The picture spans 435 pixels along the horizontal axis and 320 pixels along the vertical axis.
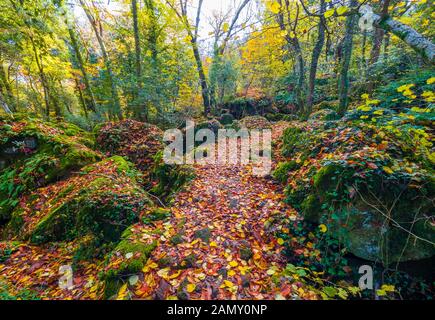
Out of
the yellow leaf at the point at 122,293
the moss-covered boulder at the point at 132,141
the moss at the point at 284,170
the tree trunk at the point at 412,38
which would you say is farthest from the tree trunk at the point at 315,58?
the yellow leaf at the point at 122,293

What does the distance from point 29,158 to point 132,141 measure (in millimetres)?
2925

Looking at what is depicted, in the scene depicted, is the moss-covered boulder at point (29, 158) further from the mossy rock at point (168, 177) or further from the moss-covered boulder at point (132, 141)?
the mossy rock at point (168, 177)

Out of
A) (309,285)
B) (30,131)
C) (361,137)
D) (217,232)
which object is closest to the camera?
(309,285)

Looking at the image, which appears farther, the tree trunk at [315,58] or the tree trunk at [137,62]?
the tree trunk at [137,62]

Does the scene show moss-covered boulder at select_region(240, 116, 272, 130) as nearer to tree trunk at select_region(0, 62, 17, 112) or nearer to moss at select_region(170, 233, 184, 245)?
moss at select_region(170, 233, 184, 245)

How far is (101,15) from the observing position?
35.0 ft

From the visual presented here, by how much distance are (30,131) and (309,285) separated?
861cm

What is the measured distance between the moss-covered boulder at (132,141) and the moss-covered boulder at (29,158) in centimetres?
91

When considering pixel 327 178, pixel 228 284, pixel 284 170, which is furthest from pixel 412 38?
pixel 228 284

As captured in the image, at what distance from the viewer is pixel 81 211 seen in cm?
370

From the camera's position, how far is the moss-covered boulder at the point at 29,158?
16.4 ft

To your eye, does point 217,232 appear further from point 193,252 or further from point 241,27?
point 241,27

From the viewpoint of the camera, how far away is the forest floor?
2.28 metres

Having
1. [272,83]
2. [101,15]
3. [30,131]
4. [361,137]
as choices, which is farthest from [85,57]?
[361,137]
